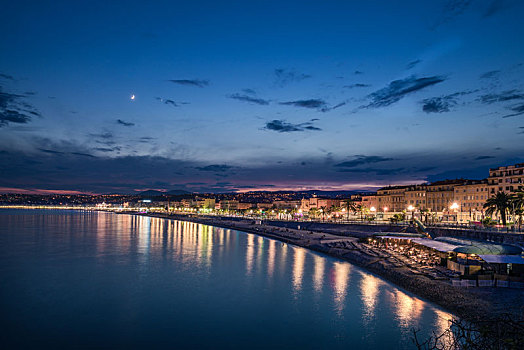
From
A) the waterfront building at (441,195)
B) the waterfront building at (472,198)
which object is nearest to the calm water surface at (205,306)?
the waterfront building at (472,198)

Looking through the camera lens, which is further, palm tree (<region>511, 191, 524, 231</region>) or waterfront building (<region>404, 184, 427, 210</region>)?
Result: waterfront building (<region>404, 184, 427, 210</region>)

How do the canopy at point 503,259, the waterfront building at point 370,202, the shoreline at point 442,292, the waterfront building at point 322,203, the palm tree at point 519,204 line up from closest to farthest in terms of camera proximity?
the shoreline at point 442,292
the canopy at point 503,259
the palm tree at point 519,204
the waterfront building at point 370,202
the waterfront building at point 322,203

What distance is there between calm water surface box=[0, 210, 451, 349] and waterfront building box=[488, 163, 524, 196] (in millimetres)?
48171

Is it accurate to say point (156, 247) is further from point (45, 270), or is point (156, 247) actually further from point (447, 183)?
point (447, 183)

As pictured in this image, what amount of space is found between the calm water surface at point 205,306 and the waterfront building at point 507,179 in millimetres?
48171

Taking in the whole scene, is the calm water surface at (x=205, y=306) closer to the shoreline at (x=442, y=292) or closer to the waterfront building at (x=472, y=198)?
the shoreline at (x=442, y=292)

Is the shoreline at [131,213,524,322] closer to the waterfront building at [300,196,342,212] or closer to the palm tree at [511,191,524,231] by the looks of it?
the palm tree at [511,191,524,231]

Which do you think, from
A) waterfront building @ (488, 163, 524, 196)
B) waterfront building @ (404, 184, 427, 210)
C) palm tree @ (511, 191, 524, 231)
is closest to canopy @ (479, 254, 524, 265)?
palm tree @ (511, 191, 524, 231)

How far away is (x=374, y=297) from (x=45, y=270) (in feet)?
103

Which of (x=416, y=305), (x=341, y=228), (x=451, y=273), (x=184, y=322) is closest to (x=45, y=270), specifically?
(x=184, y=322)

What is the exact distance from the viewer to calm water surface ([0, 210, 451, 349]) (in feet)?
62.5

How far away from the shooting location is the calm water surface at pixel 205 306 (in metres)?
19.0

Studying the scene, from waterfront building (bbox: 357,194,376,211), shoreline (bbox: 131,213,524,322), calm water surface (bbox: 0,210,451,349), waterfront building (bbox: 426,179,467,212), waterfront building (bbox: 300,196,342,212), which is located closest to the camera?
shoreline (bbox: 131,213,524,322)

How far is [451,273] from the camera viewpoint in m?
26.6
